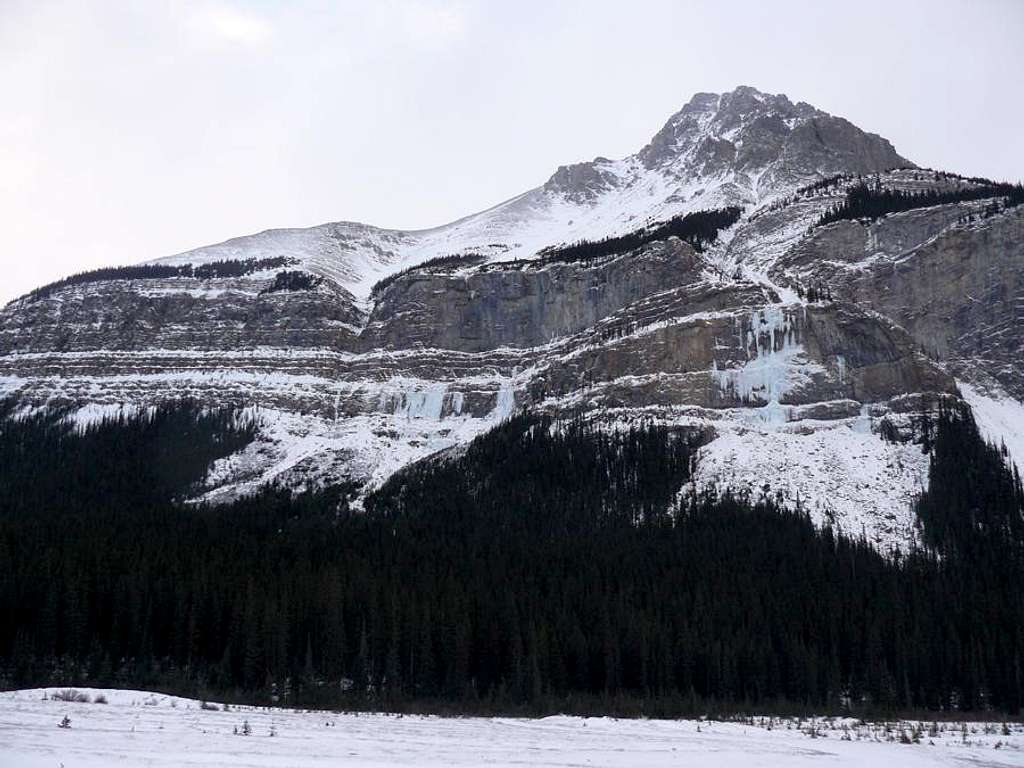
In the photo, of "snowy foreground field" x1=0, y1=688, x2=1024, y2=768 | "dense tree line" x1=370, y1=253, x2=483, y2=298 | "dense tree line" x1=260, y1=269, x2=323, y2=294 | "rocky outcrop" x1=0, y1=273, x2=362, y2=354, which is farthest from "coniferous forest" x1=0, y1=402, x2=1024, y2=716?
"dense tree line" x1=370, y1=253, x2=483, y2=298

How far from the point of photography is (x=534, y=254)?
181 m

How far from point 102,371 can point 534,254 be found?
7804 centimetres

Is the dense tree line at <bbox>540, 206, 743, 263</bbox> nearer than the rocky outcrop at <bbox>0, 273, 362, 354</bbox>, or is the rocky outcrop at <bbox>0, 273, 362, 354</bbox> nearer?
the dense tree line at <bbox>540, 206, 743, 263</bbox>

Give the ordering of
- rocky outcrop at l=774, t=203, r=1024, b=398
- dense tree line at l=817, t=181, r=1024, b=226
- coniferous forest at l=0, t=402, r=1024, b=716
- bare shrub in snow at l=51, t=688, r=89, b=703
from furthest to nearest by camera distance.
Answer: dense tree line at l=817, t=181, r=1024, b=226
rocky outcrop at l=774, t=203, r=1024, b=398
coniferous forest at l=0, t=402, r=1024, b=716
bare shrub in snow at l=51, t=688, r=89, b=703

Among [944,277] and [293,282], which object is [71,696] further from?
[293,282]

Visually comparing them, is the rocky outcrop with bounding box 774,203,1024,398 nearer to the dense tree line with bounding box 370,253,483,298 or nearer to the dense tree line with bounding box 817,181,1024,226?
the dense tree line with bounding box 817,181,1024,226

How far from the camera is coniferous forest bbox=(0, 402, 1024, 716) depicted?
194 ft

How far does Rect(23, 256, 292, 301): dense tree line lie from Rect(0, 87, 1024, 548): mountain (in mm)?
638

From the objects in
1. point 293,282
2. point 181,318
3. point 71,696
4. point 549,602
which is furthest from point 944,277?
point 71,696

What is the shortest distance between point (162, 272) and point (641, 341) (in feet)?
331

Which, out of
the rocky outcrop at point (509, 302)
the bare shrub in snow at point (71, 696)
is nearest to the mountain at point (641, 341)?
the rocky outcrop at point (509, 302)

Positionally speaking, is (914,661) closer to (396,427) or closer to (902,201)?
(396,427)

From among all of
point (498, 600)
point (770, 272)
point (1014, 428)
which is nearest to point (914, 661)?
point (498, 600)

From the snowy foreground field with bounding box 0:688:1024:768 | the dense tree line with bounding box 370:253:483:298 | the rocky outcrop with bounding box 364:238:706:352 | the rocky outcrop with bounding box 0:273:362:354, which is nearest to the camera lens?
the snowy foreground field with bounding box 0:688:1024:768
